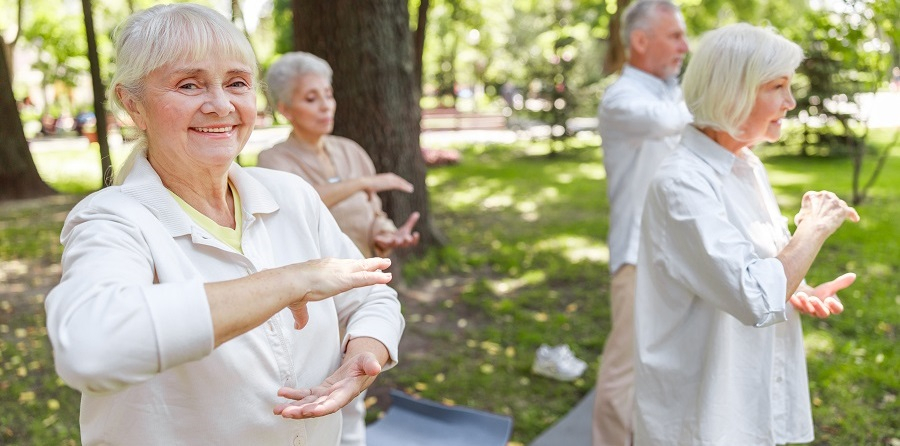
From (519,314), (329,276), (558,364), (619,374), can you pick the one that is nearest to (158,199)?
(329,276)

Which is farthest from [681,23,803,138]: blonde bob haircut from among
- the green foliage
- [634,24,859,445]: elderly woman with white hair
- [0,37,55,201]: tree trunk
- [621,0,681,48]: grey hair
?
[0,37,55,201]: tree trunk

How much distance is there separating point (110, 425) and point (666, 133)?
278 cm

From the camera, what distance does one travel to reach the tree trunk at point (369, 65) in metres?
5.79

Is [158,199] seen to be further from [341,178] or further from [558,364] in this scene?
[558,364]

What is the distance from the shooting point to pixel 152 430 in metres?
1.55

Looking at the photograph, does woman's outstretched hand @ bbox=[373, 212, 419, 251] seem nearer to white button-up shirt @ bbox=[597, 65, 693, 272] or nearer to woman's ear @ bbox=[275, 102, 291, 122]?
woman's ear @ bbox=[275, 102, 291, 122]

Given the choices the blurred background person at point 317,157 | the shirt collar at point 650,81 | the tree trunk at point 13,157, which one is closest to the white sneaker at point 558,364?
the blurred background person at point 317,157

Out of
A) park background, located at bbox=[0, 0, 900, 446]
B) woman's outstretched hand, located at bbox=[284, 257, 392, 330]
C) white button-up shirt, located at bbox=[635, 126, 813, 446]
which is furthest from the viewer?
park background, located at bbox=[0, 0, 900, 446]

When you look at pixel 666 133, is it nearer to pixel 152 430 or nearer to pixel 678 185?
pixel 678 185

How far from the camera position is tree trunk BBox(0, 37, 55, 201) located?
1149cm

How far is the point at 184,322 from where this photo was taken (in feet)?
3.98

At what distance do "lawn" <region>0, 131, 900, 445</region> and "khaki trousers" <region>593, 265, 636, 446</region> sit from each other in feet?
2.11

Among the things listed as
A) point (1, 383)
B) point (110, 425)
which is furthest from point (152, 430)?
point (1, 383)

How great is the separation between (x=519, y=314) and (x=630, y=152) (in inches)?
104
